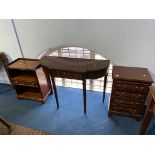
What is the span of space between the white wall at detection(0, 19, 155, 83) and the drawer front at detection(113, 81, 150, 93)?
1.69 ft

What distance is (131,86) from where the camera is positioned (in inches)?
75.8

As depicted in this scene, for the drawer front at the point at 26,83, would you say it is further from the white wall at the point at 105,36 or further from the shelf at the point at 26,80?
the white wall at the point at 105,36

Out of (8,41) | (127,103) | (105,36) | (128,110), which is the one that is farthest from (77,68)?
(8,41)

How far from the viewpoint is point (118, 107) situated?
2195 mm

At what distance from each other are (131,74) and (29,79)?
66.5 inches

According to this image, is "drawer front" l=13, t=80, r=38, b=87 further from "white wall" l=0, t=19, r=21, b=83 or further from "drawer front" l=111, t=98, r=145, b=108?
"drawer front" l=111, t=98, r=145, b=108

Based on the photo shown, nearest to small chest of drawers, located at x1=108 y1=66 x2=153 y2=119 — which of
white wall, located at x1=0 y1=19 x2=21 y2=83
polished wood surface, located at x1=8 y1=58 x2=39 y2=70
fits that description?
polished wood surface, located at x1=8 y1=58 x2=39 y2=70

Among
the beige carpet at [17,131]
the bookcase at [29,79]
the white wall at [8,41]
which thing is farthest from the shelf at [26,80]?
the beige carpet at [17,131]

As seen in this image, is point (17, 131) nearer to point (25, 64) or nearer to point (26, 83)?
point (26, 83)

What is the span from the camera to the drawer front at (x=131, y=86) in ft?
6.17

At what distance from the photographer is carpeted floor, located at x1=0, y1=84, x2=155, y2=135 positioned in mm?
2127
